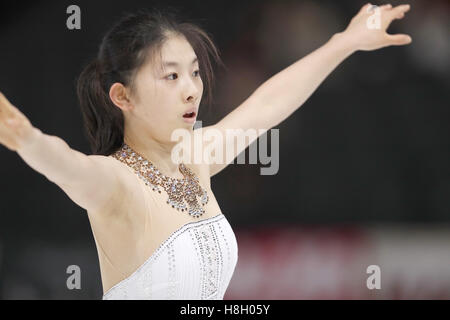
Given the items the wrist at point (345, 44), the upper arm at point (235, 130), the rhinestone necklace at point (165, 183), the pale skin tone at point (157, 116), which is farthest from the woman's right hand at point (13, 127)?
the wrist at point (345, 44)

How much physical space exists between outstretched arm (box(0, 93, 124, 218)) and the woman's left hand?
95cm

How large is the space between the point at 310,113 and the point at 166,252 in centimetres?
184

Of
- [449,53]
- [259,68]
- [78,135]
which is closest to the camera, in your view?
[78,135]

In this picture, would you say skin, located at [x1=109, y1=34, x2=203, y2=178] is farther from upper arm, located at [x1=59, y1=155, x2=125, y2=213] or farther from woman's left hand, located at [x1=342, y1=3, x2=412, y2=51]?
woman's left hand, located at [x1=342, y1=3, x2=412, y2=51]

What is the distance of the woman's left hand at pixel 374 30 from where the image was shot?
2.23 m

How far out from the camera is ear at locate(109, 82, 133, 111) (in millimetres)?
1858

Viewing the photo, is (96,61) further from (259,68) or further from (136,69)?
(259,68)

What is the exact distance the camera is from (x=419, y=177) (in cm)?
345

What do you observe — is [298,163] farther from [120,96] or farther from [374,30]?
[120,96]

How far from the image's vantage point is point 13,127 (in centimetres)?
142

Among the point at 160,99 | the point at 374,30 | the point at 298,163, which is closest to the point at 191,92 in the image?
the point at 160,99

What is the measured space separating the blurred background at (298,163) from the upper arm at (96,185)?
1303 mm

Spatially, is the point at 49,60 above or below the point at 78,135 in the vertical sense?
above
